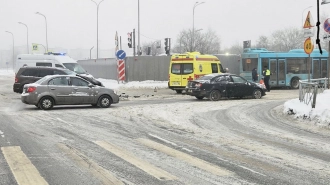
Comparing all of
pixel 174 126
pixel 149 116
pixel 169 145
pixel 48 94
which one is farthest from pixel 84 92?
pixel 169 145

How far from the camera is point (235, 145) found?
27.0 feet

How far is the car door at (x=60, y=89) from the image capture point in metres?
14.8

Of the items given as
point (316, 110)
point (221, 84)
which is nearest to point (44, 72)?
point (221, 84)

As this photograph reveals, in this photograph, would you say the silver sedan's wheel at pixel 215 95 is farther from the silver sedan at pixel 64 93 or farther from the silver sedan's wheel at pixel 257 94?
the silver sedan at pixel 64 93

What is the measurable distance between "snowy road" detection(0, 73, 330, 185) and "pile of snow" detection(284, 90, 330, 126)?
37 centimetres

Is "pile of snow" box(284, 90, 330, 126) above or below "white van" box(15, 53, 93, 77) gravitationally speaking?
below

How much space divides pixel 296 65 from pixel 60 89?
19.5 m

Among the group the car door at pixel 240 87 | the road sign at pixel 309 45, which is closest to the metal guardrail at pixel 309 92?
the road sign at pixel 309 45

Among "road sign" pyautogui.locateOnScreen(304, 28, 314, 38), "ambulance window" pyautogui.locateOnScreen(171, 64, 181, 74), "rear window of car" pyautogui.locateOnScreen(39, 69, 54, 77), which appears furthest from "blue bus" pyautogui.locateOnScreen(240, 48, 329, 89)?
"rear window of car" pyautogui.locateOnScreen(39, 69, 54, 77)

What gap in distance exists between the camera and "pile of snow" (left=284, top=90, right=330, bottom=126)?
11148 mm

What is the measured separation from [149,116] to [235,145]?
16.9ft

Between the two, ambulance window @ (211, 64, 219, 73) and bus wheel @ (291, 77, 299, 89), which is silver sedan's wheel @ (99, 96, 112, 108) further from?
bus wheel @ (291, 77, 299, 89)

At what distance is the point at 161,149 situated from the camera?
25.4 feet

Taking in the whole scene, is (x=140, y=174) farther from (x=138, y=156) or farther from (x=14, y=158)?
(x=14, y=158)
